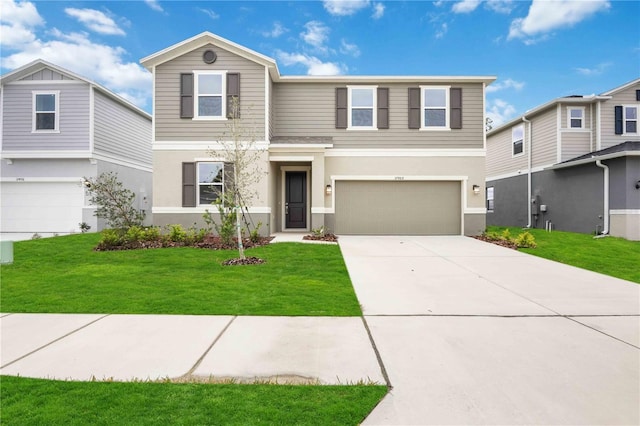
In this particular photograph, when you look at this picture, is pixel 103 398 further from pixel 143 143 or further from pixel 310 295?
pixel 143 143

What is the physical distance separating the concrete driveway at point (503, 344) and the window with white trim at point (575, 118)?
10.5 meters

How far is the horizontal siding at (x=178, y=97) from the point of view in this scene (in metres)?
11.8

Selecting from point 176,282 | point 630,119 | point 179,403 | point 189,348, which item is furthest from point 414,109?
point 179,403

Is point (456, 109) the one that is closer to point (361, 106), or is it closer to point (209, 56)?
point (361, 106)

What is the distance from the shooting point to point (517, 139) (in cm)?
1786

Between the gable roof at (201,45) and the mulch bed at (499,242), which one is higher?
the gable roof at (201,45)

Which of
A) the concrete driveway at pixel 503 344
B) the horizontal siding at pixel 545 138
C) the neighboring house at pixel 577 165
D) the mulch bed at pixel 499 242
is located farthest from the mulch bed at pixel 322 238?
the horizontal siding at pixel 545 138

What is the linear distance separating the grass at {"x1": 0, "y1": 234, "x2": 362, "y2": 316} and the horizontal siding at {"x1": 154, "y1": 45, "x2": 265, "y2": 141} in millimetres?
4472

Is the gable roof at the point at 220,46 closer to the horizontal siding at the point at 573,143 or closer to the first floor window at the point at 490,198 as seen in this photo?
the horizontal siding at the point at 573,143

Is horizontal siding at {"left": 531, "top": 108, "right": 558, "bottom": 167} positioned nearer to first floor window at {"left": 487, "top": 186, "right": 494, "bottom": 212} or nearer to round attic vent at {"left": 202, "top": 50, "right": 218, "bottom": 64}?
first floor window at {"left": 487, "top": 186, "right": 494, "bottom": 212}

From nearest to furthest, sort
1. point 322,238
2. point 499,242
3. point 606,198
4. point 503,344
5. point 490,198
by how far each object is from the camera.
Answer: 1. point 503,344
2. point 499,242
3. point 322,238
4. point 606,198
5. point 490,198

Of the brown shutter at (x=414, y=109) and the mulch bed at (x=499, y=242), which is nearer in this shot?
the mulch bed at (x=499, y=242)

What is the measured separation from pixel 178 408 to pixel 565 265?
8593mm

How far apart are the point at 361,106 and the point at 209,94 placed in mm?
5385
